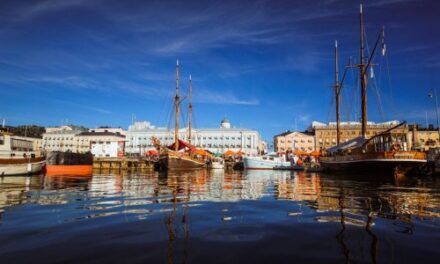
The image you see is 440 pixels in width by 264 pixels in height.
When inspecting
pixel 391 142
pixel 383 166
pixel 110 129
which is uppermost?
pixel 110 129

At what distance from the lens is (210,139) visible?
135250 millimetres

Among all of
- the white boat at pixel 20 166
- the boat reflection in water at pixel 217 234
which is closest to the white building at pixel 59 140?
the white boat at pixel 20 166

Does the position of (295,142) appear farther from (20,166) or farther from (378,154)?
(20,166)

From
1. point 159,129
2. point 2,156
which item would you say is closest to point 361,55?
point 2,156

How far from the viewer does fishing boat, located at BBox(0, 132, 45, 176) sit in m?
34.9

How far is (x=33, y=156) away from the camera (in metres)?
39.2

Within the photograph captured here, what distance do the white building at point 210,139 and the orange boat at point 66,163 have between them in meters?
81.4

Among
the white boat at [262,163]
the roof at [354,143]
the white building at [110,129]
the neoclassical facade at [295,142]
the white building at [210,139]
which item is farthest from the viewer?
the white building at [110,129]

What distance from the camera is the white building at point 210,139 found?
435 ft

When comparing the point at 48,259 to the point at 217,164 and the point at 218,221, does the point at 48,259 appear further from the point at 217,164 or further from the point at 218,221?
the point at 217,164

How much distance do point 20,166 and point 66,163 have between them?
10462mm

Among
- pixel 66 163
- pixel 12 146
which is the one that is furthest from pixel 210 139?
pixel 12 146

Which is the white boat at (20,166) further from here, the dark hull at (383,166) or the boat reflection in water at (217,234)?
the dark hull at (383,166)

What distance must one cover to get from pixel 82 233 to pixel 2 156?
3535 cm
